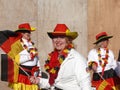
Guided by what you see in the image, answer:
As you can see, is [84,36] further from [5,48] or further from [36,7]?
[5,48]

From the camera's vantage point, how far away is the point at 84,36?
1199cm

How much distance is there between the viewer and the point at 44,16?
38.5 feet

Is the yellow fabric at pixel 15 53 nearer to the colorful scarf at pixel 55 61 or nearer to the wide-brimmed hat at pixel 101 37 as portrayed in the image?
the wide-brimmed hat at pixel 101 37

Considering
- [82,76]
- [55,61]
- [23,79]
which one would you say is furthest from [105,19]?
[82,76]

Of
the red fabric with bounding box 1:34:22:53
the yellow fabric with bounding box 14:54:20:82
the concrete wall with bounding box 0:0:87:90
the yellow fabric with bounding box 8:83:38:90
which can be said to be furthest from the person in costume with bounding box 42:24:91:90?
the concrete wall with bounding box 0:0:87:90

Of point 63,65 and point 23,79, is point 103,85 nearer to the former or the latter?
point 23,79

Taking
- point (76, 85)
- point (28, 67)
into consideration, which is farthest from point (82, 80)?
point (28, 67)

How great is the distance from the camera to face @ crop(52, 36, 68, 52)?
263 inches

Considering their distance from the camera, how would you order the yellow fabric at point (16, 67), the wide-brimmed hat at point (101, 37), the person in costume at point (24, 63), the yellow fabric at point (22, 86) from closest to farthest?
the yellow fabric at point (16, 67), the person in costume at point (24, 63), the yellow fabric at point (22, 86), the wide-brimmed hat at point (101, 37)

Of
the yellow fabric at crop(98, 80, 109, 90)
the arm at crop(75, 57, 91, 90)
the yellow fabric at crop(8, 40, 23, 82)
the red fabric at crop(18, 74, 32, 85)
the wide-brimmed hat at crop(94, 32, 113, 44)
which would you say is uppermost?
the wide-brimmed hat at crop(94, 32, 113, 44)

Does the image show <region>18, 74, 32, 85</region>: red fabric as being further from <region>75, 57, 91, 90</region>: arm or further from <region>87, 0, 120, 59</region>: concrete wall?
<region>75, 57, 91, 90</region>: arm

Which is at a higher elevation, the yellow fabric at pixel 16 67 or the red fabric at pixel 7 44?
the red fabric at pixel 7 44

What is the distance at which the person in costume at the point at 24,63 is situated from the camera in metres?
9.68

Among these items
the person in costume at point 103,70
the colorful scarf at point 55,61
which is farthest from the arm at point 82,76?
the person in costume at point 103,70
